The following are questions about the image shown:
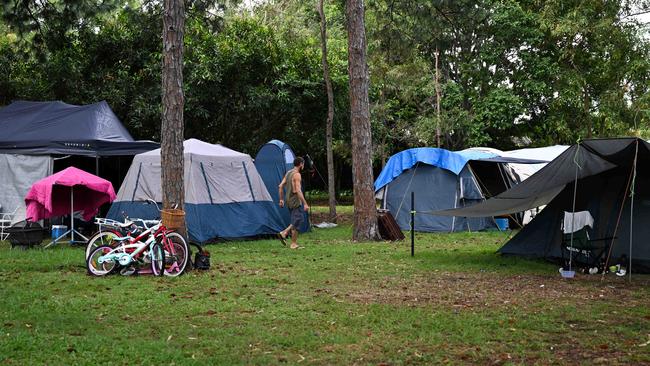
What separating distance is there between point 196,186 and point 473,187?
6.42 m

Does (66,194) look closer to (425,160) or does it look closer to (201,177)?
(201,177)

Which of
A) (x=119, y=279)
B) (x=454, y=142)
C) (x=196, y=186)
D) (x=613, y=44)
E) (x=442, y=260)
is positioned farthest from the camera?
(x=454, y=142)

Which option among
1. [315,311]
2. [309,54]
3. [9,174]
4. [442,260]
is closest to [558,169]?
[442,260]

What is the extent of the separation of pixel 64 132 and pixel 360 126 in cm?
605

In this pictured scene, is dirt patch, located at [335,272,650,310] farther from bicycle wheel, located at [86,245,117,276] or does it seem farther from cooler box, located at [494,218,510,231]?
cooler box, located at [494,218,510,231]

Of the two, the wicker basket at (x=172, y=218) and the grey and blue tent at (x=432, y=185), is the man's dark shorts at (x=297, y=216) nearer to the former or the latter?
the wicker basket at (x=172, y=218)

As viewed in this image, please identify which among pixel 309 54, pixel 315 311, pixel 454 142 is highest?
pixel 309 54

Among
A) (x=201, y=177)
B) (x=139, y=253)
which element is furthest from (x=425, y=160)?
(x=139, y=253)

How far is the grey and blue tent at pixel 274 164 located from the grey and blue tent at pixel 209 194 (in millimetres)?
1253

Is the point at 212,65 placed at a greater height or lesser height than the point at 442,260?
greater

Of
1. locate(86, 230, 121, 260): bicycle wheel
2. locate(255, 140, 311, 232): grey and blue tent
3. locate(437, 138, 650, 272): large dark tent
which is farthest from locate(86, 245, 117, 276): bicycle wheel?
locate(255, 140, 311, 232): grey and blue tent

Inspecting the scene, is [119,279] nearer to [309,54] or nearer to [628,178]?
[628,178]

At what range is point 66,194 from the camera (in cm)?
1305

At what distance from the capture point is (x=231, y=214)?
1375cm
